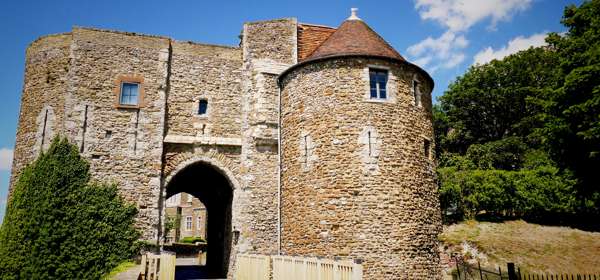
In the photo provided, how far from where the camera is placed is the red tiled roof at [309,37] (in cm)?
1892

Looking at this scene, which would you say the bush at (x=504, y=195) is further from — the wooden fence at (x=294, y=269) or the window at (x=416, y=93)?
the wooden fence at (x=294, y=269)

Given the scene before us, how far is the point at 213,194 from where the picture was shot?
73.3ft

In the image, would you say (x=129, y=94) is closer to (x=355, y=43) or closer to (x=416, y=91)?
(x=355, y=43)

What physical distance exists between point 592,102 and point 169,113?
590 inches

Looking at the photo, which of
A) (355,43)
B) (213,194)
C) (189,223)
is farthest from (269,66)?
(189,223)

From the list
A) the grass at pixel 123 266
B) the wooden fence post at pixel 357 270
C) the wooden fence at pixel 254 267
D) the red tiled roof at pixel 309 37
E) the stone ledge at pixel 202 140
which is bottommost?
the grass at pixel 123 266

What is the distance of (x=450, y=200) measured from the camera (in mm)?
20047

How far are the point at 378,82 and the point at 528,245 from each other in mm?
9051

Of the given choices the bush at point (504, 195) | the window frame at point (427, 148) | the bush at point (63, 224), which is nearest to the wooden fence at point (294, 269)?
the bush at point (63, 224)

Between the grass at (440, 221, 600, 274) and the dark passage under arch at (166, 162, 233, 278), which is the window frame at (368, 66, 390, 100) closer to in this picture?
the grass at (440, 221, 600, 274)

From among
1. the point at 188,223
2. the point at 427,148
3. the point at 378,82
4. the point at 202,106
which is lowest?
the point at 188,223

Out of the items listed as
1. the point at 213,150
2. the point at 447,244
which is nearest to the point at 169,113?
the point at 213,150

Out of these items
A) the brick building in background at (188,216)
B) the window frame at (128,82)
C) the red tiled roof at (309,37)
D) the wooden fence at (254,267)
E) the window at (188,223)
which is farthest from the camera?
the window at (188,223)

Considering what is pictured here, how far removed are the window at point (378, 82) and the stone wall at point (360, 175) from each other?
215 mm
